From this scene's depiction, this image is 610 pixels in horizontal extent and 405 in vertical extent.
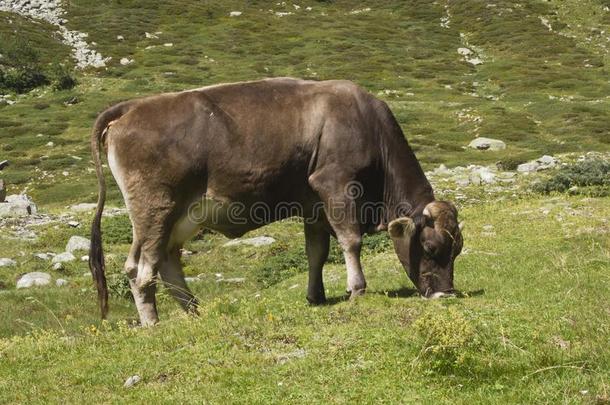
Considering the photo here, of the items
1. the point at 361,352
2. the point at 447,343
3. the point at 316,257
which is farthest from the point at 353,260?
the point at 447,343

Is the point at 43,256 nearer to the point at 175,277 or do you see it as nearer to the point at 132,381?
the point at 175,277

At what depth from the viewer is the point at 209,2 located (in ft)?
400

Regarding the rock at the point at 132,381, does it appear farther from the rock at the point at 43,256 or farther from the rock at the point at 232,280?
the rock at the point at 43,256

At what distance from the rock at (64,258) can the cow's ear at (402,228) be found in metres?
11.9

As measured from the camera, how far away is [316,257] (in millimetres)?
10914

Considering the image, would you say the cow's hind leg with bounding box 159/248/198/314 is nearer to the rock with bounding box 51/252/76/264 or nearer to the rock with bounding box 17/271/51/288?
the rock with bounding box 17/271/51/288

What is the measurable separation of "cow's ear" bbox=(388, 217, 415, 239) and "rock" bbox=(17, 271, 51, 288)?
10.4 meters

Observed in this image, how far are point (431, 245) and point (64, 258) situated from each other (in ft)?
41.2

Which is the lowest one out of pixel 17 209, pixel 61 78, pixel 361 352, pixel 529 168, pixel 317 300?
pixel 61 78

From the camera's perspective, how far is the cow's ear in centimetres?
1009

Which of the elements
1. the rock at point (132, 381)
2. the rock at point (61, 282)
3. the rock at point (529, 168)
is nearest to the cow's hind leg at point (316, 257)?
the rock at point (132, 381)

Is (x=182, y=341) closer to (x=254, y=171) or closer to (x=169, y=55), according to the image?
(x=254, y=171)

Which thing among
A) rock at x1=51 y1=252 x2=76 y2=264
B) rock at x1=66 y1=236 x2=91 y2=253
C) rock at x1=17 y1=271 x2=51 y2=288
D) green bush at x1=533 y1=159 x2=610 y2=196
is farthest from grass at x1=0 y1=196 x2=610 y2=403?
green bush at x1=533 y1=159 x2=610 y2=196

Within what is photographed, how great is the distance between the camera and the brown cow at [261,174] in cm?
960
